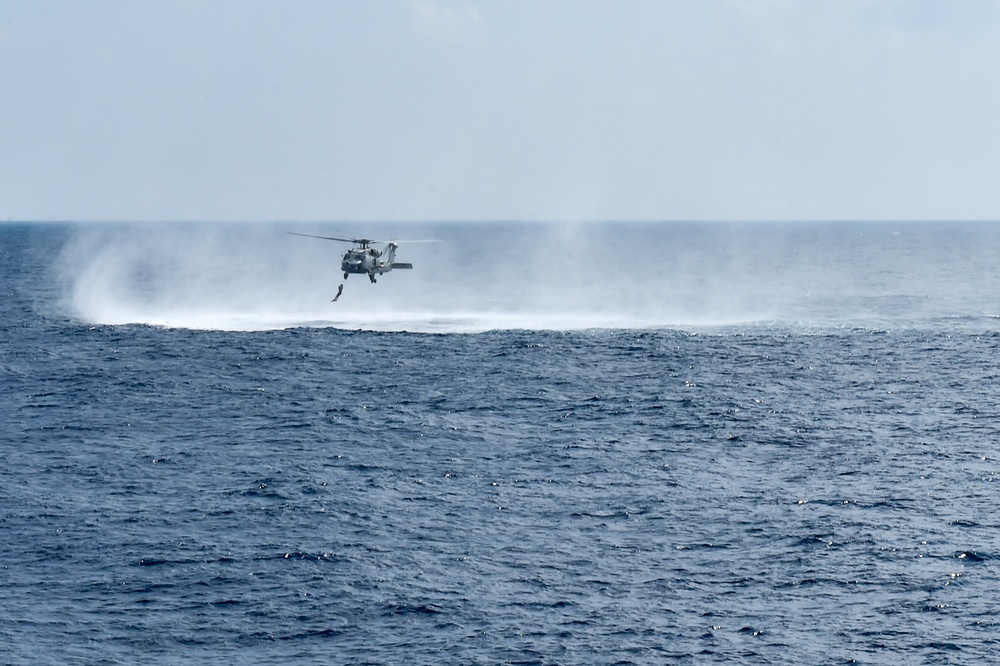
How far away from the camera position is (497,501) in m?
62.9

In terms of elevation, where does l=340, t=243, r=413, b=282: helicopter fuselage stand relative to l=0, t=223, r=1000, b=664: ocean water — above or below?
above

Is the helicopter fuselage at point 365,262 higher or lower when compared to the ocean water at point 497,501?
higher

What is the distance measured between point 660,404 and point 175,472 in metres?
40.4

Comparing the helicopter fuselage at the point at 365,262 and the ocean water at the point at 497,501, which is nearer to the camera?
the ocean water at the point at 497,501

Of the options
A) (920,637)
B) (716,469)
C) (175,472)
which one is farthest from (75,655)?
(716,469)

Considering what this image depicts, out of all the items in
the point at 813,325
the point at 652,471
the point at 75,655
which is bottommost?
the point at 75,655

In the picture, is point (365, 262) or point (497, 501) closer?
point (497, 501)

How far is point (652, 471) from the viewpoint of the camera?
69.4 meters

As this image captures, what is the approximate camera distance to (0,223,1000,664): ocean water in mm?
45688

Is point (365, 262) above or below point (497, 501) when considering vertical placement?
above

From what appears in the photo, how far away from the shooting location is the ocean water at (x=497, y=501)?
45688 millimetres

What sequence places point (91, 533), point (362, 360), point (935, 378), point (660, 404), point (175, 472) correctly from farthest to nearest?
1. point (362, 360)
2. point (935, 378)
3. point (660, 404)
4. point (175, 472)
5. point (91, 533)

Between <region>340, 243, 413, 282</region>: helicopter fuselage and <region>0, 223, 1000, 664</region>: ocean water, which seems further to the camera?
<region>340, 243, 413, 282</region>: helicopter fuselage

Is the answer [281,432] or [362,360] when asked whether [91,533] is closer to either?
[281,432]
